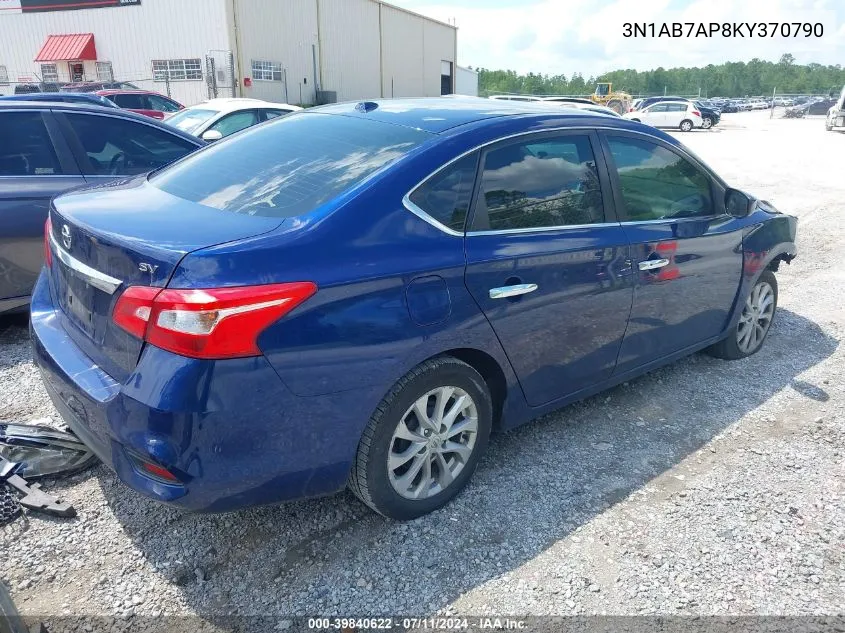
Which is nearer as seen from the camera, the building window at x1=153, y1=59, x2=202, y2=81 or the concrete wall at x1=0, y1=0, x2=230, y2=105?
the concrete wall at x1=0, y1=0, x2=230, y2=105

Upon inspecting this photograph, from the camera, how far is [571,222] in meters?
3.19

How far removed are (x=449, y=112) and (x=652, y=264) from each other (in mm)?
1326

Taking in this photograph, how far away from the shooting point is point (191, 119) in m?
9.93

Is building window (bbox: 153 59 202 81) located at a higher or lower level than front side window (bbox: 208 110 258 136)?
higher

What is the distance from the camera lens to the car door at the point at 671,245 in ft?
11.5

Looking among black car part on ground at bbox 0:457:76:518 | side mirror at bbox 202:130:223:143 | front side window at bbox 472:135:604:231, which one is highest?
side mirror at bbox 202:130:223:143

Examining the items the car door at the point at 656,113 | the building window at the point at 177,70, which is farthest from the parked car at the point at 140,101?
the car door at the point at 656,113

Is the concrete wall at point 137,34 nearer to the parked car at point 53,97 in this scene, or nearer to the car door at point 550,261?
the parked car at point 53,97

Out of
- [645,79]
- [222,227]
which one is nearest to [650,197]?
[222,227]

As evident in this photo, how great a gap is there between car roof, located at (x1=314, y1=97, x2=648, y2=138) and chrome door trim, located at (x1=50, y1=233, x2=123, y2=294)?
1.44 metres

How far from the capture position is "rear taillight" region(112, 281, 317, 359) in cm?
213

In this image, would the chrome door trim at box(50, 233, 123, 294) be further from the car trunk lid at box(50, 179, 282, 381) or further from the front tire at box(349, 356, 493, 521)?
the front tire at box(349, 356, 493, 521)

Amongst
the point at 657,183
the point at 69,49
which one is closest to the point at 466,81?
the point at 69,49

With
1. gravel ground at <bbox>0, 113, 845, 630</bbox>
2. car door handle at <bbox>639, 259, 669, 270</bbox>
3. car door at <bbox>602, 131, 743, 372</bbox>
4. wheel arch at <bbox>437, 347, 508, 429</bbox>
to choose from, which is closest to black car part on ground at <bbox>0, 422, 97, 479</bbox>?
gravel ground at <bbox>0, 113, 845, 630</bbox>
